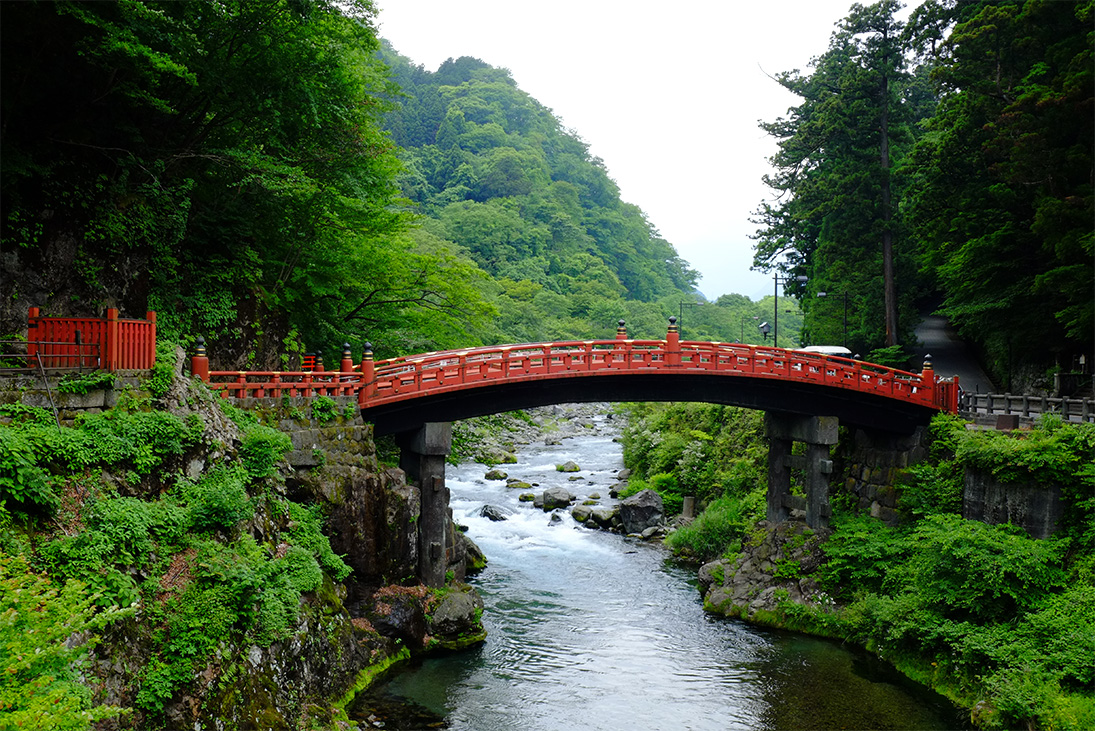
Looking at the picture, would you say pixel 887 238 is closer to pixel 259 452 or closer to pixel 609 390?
pixel 609 390

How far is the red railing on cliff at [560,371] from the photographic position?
2003 centimetres

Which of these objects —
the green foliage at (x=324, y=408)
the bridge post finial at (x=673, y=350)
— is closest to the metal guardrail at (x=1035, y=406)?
the bridge post finial at (x=673, y=350)

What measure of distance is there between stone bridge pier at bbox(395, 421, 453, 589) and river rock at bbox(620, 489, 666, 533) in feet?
40.9

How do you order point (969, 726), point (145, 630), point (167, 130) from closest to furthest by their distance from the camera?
1. point (145, 630)
2. point (969, 726)
3. point (167, 130)

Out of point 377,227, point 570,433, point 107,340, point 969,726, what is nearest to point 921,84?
point 570,433

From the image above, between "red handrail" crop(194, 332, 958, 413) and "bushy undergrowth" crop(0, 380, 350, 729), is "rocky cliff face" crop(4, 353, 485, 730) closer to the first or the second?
"bushy undergrowth" crop(0, 380, 350, 729)

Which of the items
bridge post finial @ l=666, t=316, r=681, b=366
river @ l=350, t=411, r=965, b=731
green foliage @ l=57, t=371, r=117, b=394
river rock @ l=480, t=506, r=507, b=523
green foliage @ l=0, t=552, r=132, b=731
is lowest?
river @ l=350, t=411, r=965, b=731

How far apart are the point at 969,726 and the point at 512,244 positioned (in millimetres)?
67673

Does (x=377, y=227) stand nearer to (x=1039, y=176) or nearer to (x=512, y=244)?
(x=1039, y=176)

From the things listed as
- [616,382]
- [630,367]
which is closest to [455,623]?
[616,382]

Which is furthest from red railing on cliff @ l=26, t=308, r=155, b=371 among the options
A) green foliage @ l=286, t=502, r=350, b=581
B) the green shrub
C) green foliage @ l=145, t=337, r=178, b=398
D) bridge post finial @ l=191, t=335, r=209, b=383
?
the green shrub

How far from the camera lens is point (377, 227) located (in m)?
25.3

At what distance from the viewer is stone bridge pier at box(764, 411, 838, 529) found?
84.6 feet

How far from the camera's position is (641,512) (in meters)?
33.5
